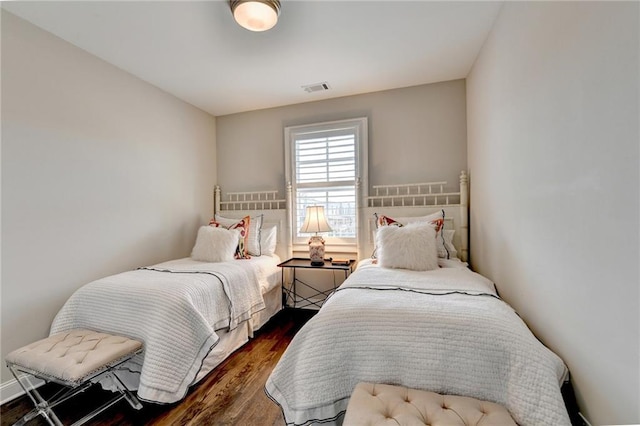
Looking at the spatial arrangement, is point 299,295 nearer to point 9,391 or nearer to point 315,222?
point 315,222

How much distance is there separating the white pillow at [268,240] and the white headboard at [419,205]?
1.03 metres

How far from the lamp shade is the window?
0.21 meters

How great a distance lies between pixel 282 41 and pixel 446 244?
2279mm

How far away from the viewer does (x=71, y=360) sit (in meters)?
1.47

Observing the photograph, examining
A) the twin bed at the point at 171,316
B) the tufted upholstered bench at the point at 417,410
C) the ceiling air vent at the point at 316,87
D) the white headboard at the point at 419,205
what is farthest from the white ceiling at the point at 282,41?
the tufted upholstered bench at the point at 417,410

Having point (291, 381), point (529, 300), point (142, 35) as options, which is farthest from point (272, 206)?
point (529, 300)

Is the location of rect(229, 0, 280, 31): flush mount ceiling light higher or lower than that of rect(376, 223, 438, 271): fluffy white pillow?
higher

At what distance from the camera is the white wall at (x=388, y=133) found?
2949 millimetres

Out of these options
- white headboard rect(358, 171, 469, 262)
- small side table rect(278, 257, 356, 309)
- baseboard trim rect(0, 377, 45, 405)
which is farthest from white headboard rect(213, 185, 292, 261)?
baseboard trim rect(0, 377, 45, 405)

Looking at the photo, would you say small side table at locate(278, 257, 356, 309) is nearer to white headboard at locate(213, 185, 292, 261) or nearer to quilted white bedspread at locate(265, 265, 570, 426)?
white headboard at locate(213, 185, 292, 261)

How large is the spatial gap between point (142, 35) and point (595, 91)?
109 inches

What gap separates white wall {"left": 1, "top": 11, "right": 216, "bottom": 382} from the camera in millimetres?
1868

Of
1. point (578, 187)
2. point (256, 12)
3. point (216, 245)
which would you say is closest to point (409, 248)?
point (578, 187)

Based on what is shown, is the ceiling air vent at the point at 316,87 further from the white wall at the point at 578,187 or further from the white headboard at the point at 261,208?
the white wall at the point at 578,187
